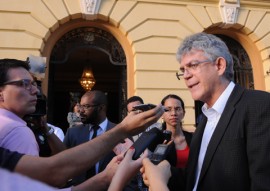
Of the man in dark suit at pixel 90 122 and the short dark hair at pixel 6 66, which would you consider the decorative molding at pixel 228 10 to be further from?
the short dark hair at pixel 6 66

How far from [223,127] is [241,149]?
16 centimetres

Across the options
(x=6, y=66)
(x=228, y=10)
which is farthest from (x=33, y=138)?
(x=228, y=10)

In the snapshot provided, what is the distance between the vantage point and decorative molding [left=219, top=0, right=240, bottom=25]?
8.09 metres

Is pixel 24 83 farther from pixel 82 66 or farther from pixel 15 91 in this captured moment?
pixel 82 66

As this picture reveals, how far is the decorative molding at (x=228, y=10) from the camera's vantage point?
809 centimetres

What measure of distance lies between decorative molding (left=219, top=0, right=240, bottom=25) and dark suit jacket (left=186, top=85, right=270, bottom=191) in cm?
694

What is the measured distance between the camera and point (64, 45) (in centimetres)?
784

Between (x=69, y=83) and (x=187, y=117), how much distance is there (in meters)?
6.47

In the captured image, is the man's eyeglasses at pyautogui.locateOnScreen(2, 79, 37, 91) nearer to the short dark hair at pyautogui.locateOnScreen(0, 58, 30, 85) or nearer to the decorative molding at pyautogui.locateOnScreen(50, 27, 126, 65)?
the short dark hair at pyautogui.locateOnScreen(0, 58, 30, 85)

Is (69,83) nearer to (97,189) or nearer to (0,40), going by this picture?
(0,40)

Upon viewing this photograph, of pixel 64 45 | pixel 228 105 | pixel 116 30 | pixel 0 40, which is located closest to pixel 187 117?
pixel 116 30

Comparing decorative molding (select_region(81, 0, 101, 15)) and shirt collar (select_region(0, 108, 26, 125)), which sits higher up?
decorative molding (select_region(81, 0, 101, 15))

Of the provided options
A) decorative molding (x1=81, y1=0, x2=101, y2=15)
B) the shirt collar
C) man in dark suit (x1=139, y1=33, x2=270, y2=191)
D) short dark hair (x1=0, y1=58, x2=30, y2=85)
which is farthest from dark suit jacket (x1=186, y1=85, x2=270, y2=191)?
decorative molding (x1=81, y1=0, x2=101, y2=15)

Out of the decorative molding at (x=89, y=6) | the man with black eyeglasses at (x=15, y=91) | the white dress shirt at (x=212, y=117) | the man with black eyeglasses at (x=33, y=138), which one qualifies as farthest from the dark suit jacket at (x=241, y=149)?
the decorative molding at (x=89, y=6)
